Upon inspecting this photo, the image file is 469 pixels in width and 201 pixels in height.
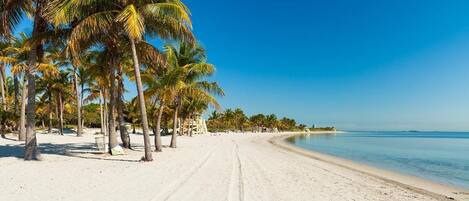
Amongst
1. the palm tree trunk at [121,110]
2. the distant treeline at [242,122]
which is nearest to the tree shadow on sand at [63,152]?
the palm tree trunk at [121,110]

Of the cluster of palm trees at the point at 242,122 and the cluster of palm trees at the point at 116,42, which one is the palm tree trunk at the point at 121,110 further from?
the cluster of palm trees at the point at 242,122

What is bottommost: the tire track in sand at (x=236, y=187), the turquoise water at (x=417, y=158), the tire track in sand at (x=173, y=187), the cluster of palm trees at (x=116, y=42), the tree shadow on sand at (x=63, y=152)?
the turquoise water at (x=417, y=158)

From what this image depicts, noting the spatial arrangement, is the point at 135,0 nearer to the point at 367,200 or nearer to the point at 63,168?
the point at 63,168

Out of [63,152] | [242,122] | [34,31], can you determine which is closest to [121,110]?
[63,152]

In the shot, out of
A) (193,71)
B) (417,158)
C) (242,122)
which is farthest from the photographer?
(242,122)

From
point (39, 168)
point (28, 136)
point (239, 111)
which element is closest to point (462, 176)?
point (39, 168)

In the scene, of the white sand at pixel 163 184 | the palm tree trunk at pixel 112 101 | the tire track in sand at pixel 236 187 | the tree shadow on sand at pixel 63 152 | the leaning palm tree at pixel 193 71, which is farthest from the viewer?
the leaning palm tree at pixel 193 71

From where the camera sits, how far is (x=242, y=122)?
106375 millimetres

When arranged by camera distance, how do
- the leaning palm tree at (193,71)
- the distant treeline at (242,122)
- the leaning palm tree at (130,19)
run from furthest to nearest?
the distant treeline at (242,122), the leaning palm tree at (193,71), the leaning palm tree at (130,19)

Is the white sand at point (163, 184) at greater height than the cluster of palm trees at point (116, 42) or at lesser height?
lesser

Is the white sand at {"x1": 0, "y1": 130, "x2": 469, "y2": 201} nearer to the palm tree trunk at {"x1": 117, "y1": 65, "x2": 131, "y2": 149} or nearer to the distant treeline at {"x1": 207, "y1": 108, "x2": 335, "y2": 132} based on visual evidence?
the palm tree trunk at {"x1": 117, "y1": 65, "x2": 131, "y2": 149}

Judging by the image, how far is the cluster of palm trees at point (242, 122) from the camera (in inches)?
3639

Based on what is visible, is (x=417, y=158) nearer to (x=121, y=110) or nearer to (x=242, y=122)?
(x=121, y=110)

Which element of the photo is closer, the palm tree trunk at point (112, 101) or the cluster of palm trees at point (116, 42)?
the cluster of palm trees at point (116, 42)
